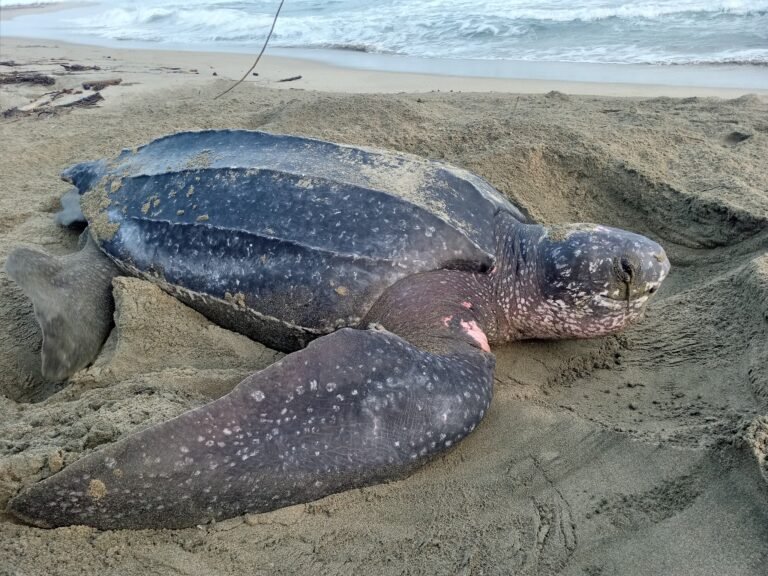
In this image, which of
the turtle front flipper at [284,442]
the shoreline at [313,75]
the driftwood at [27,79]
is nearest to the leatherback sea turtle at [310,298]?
the turtle front flipper at [284,442]

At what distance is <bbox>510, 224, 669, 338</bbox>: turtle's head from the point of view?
1.90 m

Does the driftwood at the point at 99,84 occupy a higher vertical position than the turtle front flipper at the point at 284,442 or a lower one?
higher

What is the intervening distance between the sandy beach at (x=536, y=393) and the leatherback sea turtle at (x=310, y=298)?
0.27 ft

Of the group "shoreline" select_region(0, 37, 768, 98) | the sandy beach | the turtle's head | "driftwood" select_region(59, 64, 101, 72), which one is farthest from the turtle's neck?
"driftwood" select_region(59, 64, 101, 72)

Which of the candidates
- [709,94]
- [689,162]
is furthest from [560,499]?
[709,94]

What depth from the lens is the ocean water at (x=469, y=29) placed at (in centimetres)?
649

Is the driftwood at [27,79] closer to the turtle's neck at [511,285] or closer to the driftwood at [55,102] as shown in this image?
the driftwood at [55,102]

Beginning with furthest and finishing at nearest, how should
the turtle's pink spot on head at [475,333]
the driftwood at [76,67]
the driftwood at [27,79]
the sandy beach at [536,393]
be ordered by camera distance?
the driftwood at [76,67], the driftwood at [27,79], the turtle's pink spot on head at [475,333], the sandy beach at [536,393]

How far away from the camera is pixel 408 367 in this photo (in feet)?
4.90

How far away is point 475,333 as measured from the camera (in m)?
1.85

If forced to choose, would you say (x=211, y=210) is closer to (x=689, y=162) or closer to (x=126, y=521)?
(x=126, y=521)

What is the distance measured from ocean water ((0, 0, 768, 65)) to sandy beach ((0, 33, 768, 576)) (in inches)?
119

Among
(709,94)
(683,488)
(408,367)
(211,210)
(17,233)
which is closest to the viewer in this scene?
(683,488)

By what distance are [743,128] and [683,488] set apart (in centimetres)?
298
